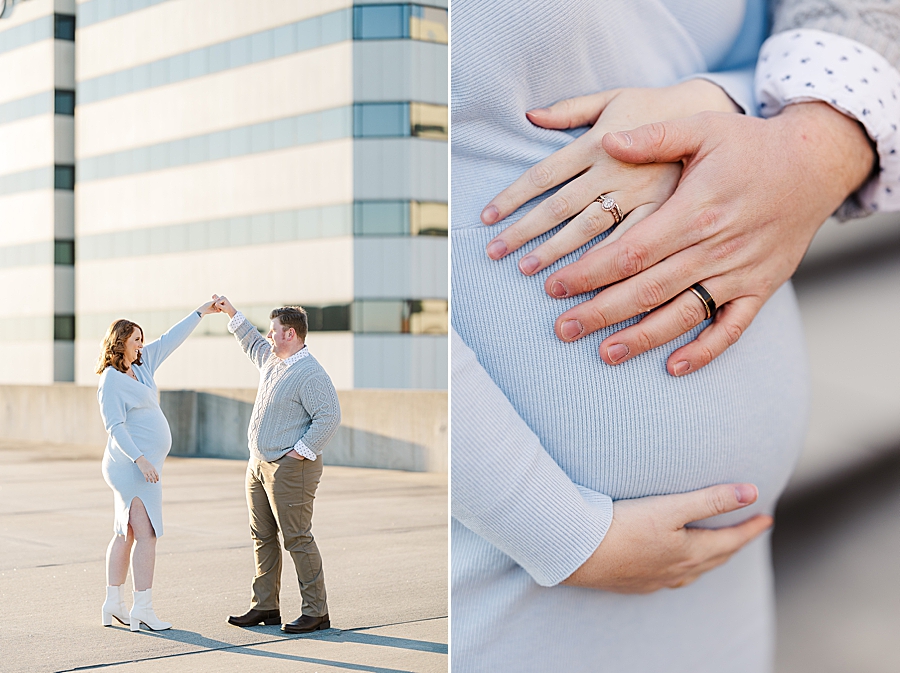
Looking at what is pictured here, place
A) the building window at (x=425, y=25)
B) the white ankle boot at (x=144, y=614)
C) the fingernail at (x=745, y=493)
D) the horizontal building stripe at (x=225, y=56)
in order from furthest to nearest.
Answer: the horizontal building stripe at (x=225, y=56), the building window at (x=425, y=25), the white ankle boot at (x=144, y=614), the fingernail at (x=745, y=493)

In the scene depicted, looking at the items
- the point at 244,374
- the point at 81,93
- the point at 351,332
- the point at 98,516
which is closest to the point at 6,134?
the point at 81,93

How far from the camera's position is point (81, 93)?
2119 centimetres

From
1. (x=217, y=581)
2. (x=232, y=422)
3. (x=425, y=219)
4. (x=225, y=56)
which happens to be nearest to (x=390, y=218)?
(x=425, y=219)

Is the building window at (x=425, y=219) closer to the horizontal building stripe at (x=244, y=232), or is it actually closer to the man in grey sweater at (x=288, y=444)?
the horizontal building stripe at (x=244, y=232)

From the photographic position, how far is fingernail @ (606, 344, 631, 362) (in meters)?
1.65

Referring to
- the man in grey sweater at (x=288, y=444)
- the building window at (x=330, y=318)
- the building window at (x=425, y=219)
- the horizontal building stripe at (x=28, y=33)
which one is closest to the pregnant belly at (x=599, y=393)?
the man in grey sweater at (x=288, y=444)

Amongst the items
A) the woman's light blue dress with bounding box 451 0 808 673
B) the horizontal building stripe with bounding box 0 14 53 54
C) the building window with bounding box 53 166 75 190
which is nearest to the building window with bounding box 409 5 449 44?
the horizontal building stripe with bounding box 0 14 53 54

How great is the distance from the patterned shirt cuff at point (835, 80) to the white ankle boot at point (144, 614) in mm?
3033

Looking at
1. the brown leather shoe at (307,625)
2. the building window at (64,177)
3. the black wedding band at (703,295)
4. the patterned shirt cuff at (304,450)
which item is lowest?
the brown leather shoe at (307,625)

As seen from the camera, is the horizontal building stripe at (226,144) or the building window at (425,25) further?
the horizontal building stripe at (226,144)

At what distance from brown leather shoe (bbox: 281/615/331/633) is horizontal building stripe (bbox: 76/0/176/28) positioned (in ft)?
60.1

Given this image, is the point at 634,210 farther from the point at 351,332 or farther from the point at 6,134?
the point at 6,134

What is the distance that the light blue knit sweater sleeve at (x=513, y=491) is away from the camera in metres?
1.62

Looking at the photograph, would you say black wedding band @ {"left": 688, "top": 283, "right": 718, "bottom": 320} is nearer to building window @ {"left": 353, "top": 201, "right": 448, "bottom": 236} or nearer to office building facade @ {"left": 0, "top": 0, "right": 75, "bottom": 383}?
building window @ {"left": 353, "top": 201, "right": 448, "bottom": 236}
